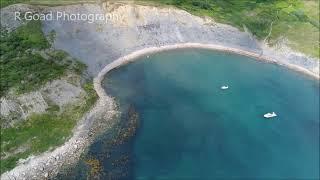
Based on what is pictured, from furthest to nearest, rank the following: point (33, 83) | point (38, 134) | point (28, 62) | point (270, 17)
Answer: point (270, 17), point (28, 62), point (33, 83), point (38, 134)

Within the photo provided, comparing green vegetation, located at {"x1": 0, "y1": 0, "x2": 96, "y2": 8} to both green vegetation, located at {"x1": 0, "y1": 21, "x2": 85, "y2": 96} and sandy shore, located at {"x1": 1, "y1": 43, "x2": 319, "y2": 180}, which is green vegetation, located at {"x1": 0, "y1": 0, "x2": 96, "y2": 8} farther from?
sandy shore, located at {"x1": 1, "y1": 43, "x2": 319, "y2": 180}

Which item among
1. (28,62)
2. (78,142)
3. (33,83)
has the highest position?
(28,62)

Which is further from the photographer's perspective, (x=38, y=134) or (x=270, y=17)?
(x=270, y=17)

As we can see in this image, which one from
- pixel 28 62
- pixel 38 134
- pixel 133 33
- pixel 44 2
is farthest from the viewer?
pixel 133 33

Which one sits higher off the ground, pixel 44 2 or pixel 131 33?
pixel 44 2

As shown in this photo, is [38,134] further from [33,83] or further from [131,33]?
[131,33]

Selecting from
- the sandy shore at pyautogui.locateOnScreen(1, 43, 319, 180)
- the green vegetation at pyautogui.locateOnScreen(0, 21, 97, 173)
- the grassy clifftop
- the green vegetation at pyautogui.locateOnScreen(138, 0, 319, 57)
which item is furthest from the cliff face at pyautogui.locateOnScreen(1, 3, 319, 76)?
the green vegetation at pyautogui.locateOnScreen(0, 21, 97, 173)

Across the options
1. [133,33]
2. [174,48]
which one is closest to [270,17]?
[174,48]

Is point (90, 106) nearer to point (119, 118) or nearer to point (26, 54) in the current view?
point (119, 118)

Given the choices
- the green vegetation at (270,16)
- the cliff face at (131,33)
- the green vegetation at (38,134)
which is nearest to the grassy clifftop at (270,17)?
the green vegetation at (270,16)
